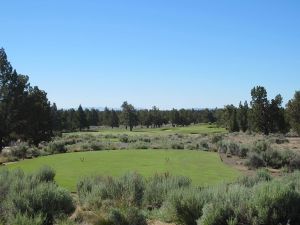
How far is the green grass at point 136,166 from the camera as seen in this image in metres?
17.8

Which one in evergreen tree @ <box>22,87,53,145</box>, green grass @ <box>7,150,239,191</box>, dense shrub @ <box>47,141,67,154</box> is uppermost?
evergreen tree @ <box>22,87,53,145</box>

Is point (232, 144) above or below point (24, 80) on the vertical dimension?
below

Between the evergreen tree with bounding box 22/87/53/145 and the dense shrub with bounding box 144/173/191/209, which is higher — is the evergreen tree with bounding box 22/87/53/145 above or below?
above

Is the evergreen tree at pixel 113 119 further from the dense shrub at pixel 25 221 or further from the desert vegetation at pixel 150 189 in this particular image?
the dense shrub at pixel 25 221

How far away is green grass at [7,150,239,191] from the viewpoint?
58.5 feet

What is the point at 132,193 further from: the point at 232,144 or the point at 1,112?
the point at 1,112

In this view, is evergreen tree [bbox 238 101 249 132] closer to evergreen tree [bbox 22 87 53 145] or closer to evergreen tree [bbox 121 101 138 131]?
evergreen tree [bbox 121 101 138 131]

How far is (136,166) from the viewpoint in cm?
2094

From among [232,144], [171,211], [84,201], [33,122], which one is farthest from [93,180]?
[33,122]

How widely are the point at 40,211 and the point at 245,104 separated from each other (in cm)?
7715

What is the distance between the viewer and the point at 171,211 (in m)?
11.5

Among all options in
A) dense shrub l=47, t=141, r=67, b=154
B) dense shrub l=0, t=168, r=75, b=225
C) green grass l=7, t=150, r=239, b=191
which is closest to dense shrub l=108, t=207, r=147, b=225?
dense shrub l=0, t=168, r=75, b=225

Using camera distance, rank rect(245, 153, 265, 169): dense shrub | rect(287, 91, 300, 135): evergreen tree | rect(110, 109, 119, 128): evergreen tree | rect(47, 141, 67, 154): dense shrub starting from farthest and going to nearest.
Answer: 1. rect(110, 109, 119, 128): evergreen tree
2. rect(287, 91, 300, 135): evergreen tree
3. rect(47, 141, 67, 154): dense shrub
4. rect(245, 153, 265, 169): dense shrub

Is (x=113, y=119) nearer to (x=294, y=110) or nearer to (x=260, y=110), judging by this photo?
(x=260, y=110)
